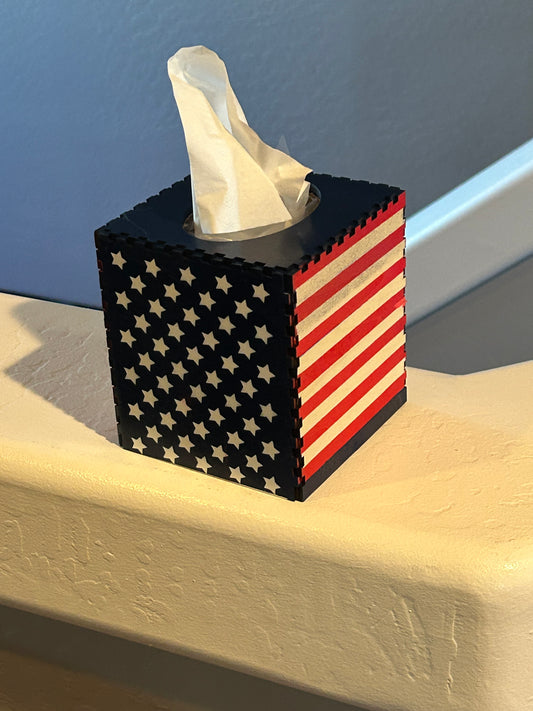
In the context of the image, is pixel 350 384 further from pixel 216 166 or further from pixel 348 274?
pixel 216 166

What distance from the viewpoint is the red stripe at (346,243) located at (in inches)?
26.7

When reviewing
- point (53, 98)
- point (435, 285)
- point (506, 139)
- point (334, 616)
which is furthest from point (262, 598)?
point (53, 98)

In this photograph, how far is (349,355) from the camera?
76 cm

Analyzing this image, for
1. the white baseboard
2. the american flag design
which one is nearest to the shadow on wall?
the american flag design

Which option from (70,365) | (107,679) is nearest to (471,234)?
(70,365)

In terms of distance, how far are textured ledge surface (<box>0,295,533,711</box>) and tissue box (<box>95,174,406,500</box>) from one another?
0.03m

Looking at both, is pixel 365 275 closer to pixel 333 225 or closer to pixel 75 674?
pixel 333 225

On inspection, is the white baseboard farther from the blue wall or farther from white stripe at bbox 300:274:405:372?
white stripe at bbox 300:274:405:372

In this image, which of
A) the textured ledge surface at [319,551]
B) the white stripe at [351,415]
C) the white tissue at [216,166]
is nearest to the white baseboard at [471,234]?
the textured ledge surface at [319,551]

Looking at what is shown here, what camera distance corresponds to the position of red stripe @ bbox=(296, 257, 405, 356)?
70cm

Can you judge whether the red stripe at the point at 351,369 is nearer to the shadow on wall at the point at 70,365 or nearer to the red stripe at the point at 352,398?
the red stripe at the point at 352,398

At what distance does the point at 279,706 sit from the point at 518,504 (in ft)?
1.03

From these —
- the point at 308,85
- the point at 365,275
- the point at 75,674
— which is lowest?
the point at 75,674

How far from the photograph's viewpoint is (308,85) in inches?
83.7
